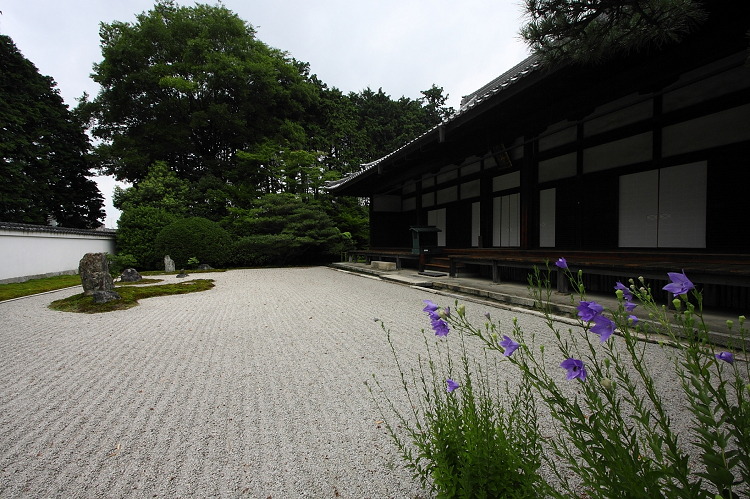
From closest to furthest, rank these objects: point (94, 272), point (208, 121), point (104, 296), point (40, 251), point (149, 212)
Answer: point (104, 296) → point (94, 272) → point (40, 251) → point (149, 212) → point (208, 121)

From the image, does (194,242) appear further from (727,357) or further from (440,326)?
(727,357)

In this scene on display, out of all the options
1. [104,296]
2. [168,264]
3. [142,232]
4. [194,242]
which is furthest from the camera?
[142,232]

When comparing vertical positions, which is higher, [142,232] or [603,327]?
[142,232]

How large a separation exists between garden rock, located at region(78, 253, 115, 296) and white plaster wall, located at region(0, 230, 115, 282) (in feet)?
23.7

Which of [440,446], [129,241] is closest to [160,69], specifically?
[129,241]

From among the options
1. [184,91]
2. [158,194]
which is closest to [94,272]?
[158,194]

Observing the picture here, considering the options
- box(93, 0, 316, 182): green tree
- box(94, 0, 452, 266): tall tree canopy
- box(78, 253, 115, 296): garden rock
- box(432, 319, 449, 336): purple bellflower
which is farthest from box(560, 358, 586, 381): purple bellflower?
box(93, 0, 316, 182): green tree

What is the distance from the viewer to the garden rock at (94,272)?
20.2 ft

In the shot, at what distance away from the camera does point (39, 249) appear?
11.9 meters

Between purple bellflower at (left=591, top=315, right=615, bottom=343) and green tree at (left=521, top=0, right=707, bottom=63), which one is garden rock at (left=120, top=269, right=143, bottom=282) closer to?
green tree at (left=521, top=0, right=707, bottom=63)

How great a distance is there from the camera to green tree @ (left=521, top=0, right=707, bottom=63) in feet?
8.64

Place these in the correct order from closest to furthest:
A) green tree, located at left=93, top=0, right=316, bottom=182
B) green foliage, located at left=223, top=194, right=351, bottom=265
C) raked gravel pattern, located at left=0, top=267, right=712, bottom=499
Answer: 1. raked gravel pattern, located at left=0, top=267, right=712, bottom=499
2. green foliage, located at left=223, top=194, right=351, bottom=265
3. green tree, located at left=93, top=0, right=316, bottom=182

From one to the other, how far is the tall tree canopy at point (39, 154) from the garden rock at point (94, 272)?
13.5 m

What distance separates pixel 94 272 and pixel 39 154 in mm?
16439
